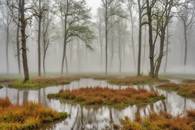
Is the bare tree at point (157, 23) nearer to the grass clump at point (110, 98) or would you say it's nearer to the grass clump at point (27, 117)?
the grass clump at point (110, 98)

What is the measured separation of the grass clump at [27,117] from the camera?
7.55 m

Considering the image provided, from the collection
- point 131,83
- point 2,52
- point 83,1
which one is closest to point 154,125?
point 131,83

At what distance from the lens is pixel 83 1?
38.1 meters

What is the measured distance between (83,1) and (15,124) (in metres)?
32.4

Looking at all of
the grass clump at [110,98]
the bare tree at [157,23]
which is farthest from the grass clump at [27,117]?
the bare tree at [157,23]

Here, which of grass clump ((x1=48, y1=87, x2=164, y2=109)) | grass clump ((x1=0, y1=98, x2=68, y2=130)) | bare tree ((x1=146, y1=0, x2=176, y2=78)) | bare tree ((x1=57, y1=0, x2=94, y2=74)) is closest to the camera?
grass clump ((x1=0, y1=98, x2=68, y2=130))

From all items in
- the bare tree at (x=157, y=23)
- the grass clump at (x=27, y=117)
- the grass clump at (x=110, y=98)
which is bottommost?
the grass clump at (x=110, y=98)

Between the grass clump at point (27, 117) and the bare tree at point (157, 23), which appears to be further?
the bare tree at point (157, 23)

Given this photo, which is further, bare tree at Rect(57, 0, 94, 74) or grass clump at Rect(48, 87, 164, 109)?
bare tree at Rect(57, 0, 94, 74)

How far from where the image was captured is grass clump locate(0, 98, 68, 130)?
297 inches

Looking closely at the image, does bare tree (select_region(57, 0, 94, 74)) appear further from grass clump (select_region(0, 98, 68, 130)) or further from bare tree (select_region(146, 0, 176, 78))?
grass clump (select_region(0, 98, 68, 130))

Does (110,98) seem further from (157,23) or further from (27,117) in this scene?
(157,23)

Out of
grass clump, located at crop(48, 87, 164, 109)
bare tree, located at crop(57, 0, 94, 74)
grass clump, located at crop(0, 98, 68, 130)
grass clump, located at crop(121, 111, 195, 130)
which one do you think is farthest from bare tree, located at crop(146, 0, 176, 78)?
grass clump, located at crop(0, 98, 68, 130)

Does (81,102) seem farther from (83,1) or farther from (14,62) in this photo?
(14,62)
